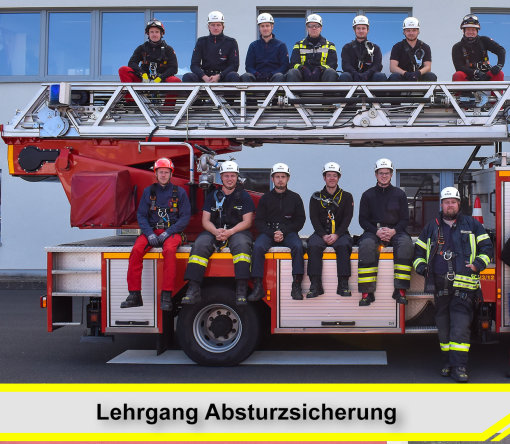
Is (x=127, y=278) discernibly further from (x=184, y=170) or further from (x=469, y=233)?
(x=469, y=233)

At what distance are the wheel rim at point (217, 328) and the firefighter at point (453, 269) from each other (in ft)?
6.72

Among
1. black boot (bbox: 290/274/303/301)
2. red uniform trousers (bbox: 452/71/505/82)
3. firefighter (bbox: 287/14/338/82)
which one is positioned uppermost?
firefighter (bbox: 287/14/338/82)

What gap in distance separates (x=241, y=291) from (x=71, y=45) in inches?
375

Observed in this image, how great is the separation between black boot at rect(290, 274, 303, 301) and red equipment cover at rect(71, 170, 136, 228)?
6.83 ft

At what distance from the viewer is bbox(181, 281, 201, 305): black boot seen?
267 inches

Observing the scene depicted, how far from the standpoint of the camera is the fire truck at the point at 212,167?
6.97 meters

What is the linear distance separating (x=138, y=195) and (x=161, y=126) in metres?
0.85

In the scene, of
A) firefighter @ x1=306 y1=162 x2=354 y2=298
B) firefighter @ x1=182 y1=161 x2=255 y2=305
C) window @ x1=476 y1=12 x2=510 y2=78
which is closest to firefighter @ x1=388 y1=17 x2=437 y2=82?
firefighter @ x1=306 y1=162 x2=354 y2=298

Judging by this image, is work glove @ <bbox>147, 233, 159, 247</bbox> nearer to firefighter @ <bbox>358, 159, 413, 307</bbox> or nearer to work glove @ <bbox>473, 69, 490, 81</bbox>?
firefighter @ <bbox>358, 159, 413, 307</bbox>

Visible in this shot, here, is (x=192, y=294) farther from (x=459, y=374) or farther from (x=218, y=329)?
(x=459, y=374)

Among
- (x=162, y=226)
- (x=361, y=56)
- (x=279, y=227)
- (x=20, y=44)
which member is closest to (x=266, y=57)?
(x=361, y=56)

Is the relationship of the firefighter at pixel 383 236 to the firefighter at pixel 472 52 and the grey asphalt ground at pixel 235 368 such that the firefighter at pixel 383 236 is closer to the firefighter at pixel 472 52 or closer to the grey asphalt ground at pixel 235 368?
the grey asphalt ground at pixel 235 368

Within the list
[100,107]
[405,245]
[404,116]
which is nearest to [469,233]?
[405,245]

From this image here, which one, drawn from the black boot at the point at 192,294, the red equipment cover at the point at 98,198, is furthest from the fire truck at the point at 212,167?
the black boot at the point at 192,294
